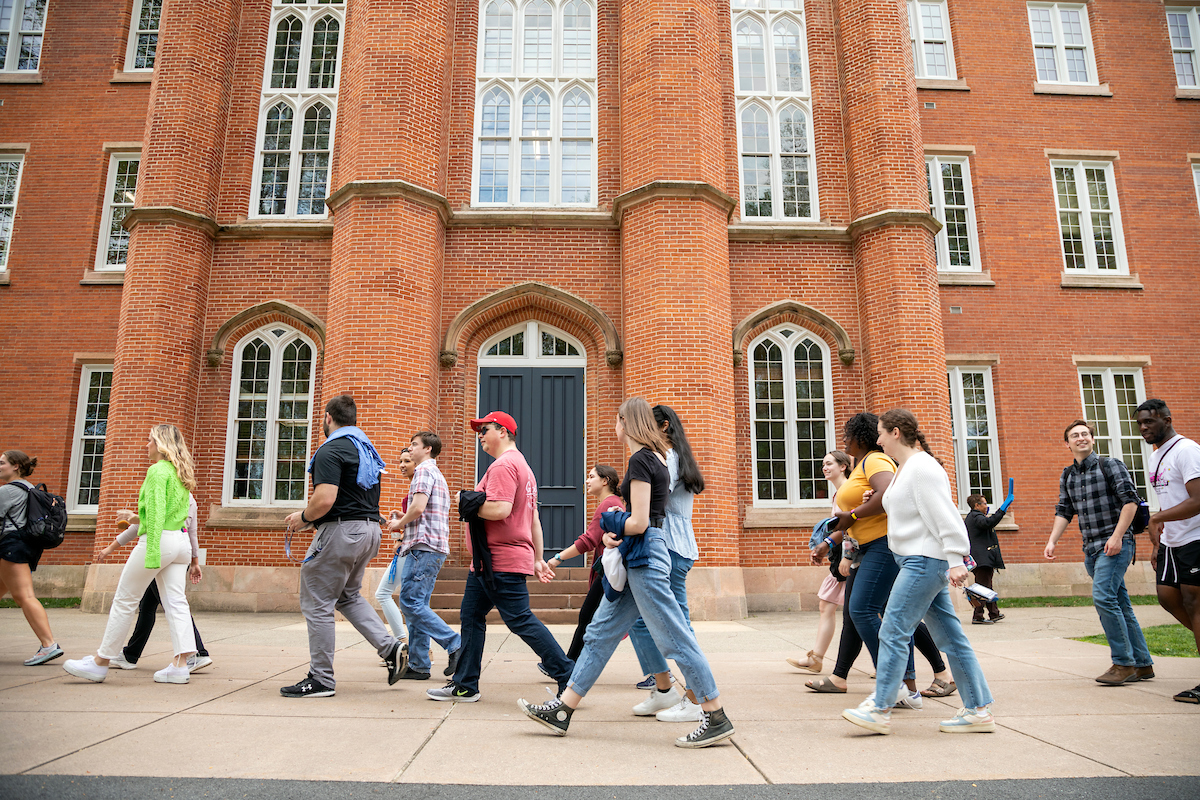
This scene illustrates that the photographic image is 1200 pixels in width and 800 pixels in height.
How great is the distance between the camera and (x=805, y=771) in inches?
141

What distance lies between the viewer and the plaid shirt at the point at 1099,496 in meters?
5.66

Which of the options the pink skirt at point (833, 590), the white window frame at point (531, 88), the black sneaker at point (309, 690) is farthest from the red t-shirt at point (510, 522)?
the white window frame at point (531, 88)

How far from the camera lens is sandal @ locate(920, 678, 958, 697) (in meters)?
5.36

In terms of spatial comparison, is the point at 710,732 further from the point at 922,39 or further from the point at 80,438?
the point at 922,39

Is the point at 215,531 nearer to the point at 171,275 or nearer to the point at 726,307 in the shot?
the point at 171,275

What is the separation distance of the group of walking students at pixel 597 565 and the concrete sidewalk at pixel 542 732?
20cm

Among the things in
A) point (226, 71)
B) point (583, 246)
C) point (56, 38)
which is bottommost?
point (583, 246)

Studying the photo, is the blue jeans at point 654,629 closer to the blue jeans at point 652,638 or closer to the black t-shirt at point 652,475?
the black t-shirt at point 652,475

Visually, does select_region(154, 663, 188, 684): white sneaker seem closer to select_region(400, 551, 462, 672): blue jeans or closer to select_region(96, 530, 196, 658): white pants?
select_region(96, 530, 196, 658): white pants

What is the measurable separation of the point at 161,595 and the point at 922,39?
55.7 feet

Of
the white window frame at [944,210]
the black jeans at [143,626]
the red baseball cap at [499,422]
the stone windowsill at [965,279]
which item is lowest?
the black jeans at [143,626]

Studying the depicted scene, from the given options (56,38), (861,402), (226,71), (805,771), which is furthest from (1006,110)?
(56,38)

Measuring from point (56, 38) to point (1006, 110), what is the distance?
1983 cm

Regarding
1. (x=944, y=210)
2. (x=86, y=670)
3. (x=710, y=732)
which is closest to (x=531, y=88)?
(x=944, y=210)
